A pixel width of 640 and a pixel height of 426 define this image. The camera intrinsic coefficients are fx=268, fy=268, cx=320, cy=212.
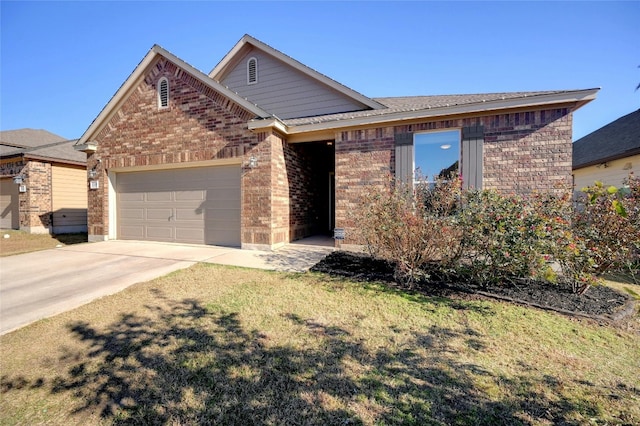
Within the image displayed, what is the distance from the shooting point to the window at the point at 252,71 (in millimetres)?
11227

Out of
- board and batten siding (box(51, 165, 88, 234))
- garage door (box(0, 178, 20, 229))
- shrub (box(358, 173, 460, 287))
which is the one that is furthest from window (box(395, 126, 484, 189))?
garage door (box(0, 178, 20, 229))

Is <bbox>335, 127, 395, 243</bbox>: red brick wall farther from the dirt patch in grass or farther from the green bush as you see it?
the dirt patch in grass

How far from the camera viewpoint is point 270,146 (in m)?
7.70

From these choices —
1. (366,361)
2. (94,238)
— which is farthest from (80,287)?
(94,238)

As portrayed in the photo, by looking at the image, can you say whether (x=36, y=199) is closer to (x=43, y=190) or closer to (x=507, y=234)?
(x=43, y=190)

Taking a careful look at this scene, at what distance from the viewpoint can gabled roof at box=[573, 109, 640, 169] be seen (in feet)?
31.9

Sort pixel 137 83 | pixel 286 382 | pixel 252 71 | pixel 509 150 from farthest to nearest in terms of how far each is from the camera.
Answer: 1. pixel 252 71
2. pixel 137 83
3. pixel 509 150
4. pixel 286 382

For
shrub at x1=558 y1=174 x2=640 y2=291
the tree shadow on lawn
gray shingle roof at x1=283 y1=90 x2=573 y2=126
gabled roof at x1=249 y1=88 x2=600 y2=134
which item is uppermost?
gray shingle roof at x1=283 y1=90 x2=573 y2=126

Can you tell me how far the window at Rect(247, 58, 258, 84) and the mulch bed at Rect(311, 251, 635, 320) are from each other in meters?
9.17

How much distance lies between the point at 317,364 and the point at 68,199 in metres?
17.1

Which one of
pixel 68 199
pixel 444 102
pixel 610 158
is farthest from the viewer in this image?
pixel 68 199

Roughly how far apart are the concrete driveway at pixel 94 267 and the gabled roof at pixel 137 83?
4065 millimetres

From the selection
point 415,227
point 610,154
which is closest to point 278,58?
point 415,227

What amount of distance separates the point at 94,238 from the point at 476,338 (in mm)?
12259
